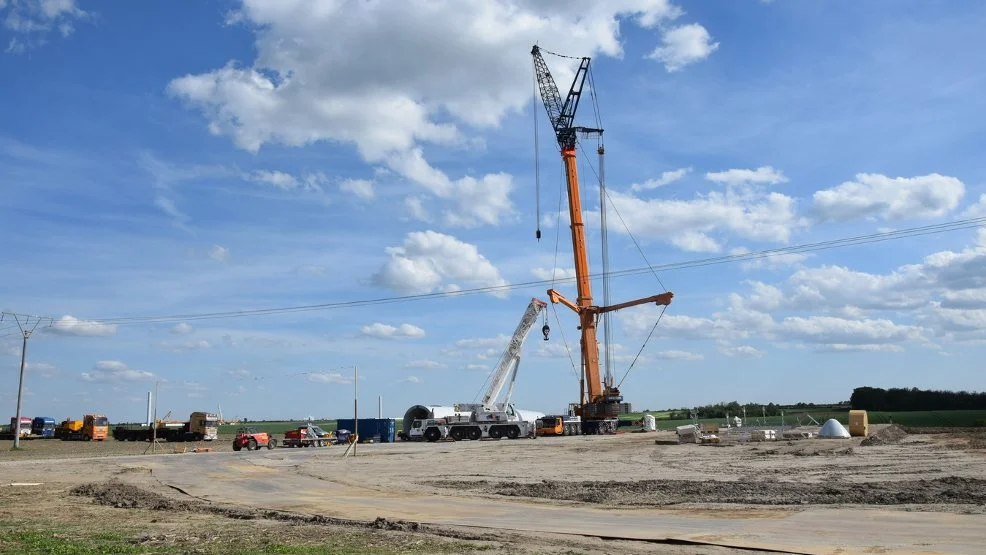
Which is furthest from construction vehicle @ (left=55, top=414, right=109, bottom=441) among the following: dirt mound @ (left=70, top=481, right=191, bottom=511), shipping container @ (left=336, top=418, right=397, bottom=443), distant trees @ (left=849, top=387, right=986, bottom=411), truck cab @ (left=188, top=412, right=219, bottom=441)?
distant trees @ (left=849, top=387, right=986, bottom=411)

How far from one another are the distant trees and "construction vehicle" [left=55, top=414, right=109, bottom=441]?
12343cm

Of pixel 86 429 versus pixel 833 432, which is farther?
pixel 86 429

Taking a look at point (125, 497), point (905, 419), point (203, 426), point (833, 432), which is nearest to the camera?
point (125, 497)

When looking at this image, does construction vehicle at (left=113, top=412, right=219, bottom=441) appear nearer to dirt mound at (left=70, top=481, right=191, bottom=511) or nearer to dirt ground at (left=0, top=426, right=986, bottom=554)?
dirt ground at (left=0, top=426, right=986, bottom=554)

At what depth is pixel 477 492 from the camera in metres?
24.6

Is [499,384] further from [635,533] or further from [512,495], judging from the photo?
[635,533]

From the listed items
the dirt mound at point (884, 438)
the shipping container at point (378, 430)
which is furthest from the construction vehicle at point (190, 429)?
the dirt mound at point (884, 438)

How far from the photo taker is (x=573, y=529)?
16109mm

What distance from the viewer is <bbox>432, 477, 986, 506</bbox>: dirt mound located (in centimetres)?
1972

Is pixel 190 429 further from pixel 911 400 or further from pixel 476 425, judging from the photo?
pixel 911 400

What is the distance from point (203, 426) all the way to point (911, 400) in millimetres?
119913

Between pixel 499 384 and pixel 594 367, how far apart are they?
1151 cm

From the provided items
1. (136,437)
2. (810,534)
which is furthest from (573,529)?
(136,437)

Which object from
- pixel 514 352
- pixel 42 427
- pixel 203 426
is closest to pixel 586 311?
pixel 514 352
